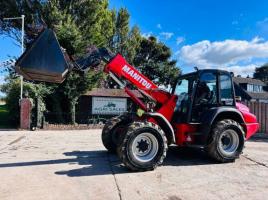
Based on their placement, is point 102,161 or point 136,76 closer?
point 136,76

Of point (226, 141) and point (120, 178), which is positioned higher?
point (226, 141)

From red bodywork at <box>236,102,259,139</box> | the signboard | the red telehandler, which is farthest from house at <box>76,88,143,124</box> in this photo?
red bodywork at <box>236,102,259,139</box>

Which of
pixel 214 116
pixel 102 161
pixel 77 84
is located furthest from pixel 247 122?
pixel 77 84

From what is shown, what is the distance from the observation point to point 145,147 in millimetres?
7141

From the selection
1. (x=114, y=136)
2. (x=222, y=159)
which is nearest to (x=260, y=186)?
(x=222, y=159)

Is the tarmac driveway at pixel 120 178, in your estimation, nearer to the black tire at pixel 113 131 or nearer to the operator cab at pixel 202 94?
the black tire at pixel 113 131

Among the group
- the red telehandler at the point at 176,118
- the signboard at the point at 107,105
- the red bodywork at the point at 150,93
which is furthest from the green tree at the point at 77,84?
the red bodywork at the point at 150,93

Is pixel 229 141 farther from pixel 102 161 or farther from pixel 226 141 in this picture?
pixel 102 161

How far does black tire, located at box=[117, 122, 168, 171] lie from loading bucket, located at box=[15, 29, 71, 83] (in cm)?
237

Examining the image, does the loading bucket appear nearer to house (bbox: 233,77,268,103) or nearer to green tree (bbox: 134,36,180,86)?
green tree (bbox: 134,36,180,86)

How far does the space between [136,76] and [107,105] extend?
51.3ft

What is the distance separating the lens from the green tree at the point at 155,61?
38.4 m

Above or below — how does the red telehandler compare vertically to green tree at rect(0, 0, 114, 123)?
below

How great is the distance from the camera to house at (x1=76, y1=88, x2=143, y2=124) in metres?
22.9
